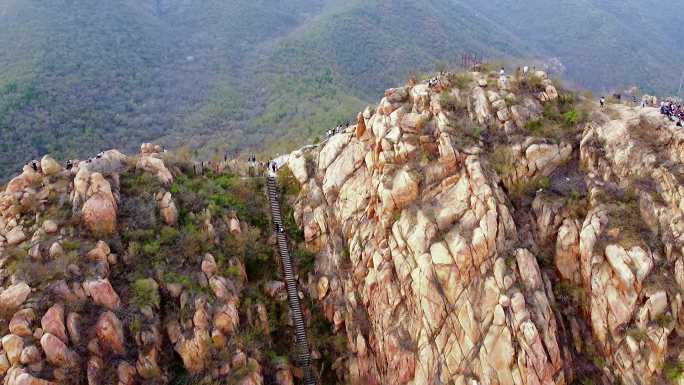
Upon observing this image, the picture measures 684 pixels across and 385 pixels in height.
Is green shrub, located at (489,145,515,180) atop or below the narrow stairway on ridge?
atop

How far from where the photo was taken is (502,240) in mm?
28969

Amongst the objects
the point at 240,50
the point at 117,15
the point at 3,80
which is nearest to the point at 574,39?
the point at 240,50

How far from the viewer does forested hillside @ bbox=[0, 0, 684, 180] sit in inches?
3292

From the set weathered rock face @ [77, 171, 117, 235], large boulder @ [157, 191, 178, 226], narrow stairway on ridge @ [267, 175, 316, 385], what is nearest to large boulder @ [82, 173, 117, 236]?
weathered rock face @ [77, 171, 117, 235]

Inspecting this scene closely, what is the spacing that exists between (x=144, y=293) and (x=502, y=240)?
19975 mm

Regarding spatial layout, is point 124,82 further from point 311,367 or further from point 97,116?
point 311,367

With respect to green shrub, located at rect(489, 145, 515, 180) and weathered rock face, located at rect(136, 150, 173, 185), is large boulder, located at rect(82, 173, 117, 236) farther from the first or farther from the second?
green shrub, located at rect(489, 145, 515, 180)

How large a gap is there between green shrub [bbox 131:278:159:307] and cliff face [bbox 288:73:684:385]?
10.2 meters

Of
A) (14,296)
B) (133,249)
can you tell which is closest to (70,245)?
(133,249)

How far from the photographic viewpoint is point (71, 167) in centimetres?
3506

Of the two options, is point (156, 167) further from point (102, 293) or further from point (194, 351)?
point (194, 351)

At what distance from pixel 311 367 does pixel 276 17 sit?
135 metres

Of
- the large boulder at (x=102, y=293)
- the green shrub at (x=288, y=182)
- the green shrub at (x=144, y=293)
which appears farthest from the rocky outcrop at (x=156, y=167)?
the large boulder at (x=102, y=293)

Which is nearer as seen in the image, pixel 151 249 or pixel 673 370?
pixel 673 370
